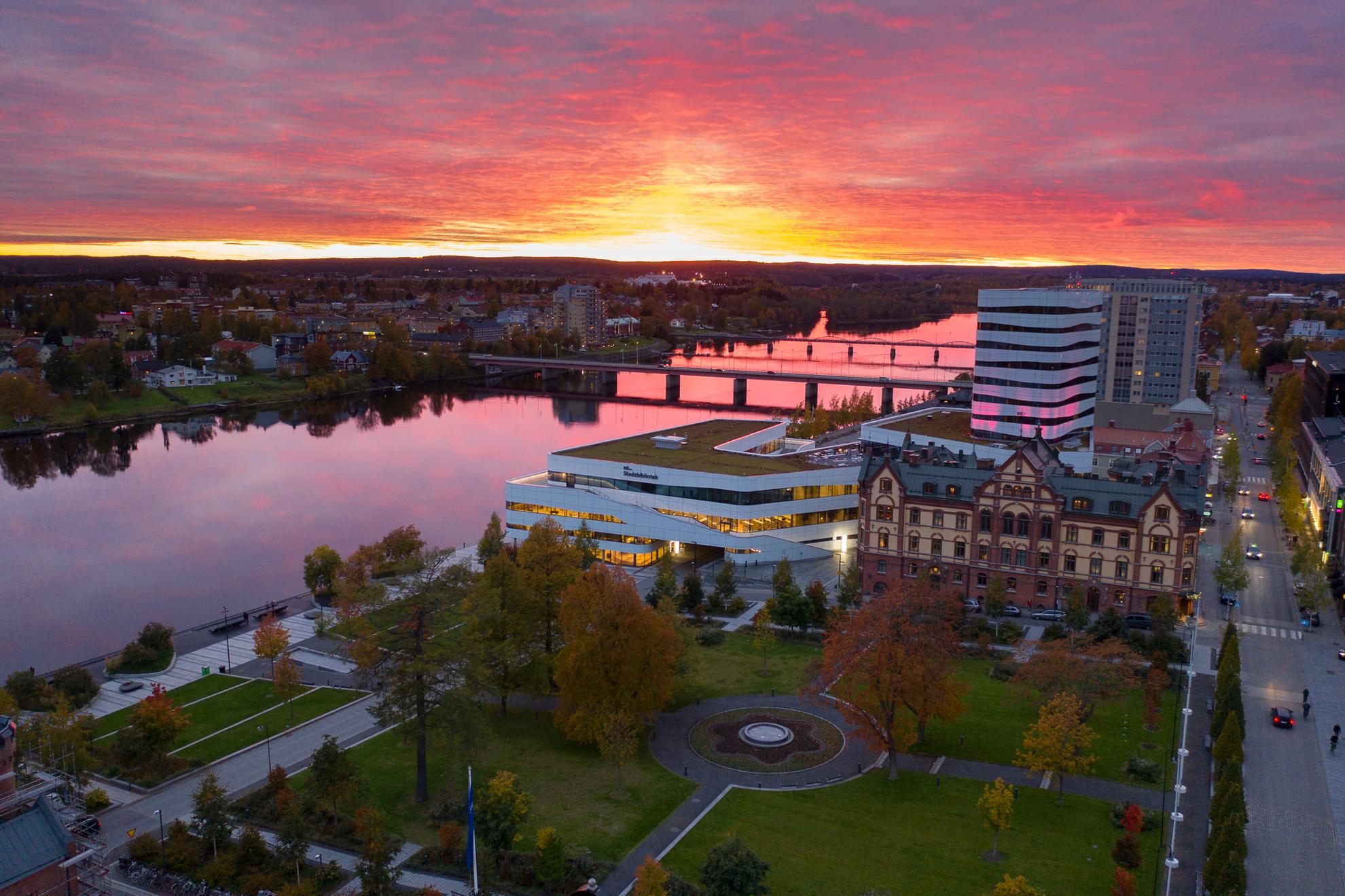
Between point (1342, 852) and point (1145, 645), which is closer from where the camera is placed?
point (1342, 852)

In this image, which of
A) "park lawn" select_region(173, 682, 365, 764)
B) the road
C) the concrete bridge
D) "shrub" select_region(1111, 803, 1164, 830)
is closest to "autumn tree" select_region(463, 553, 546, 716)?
"park lawn" select_region(173, 682, 365, 764)

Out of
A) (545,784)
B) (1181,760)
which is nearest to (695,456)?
(545,784)

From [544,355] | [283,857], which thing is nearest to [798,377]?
[544,355]

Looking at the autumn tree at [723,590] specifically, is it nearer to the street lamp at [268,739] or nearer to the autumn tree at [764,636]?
the autumn tree at [764,636]

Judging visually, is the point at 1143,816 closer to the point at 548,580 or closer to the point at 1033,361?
the point at 548,580

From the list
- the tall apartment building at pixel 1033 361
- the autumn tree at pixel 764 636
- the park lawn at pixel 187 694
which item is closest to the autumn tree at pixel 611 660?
the autumn tree at pixel 764 636

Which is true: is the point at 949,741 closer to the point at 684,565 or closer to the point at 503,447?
the point at 684,565

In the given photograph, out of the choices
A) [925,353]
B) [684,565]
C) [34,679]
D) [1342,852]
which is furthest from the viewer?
[925,353]

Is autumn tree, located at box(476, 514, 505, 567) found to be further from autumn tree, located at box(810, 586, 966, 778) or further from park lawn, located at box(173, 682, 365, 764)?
autumn tree, located at box(810, 586, 966, 778)
